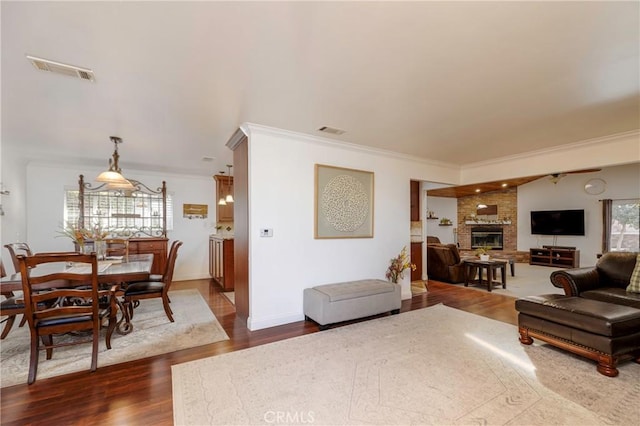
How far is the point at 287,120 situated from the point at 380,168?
6.38ft

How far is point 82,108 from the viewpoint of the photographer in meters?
2.80

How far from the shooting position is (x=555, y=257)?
8.09 m

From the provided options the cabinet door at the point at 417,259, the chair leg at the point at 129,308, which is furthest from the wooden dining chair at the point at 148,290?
the cabinet door at the point at 417,259

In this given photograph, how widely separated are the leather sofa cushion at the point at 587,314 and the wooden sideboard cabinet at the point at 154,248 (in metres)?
6.17

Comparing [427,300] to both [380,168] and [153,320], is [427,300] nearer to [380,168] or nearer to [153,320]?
[380,168]

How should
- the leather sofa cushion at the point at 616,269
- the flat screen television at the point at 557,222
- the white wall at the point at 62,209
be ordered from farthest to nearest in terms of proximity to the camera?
the flat screen television at the point at 557,222
the white wall at the point at 62,209
the leather sofa cushion at the point at 616,269

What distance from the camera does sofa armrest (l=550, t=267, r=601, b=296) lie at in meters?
3.40

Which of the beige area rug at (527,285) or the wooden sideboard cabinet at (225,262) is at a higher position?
the wooden sideboard cabinet at (225,262)

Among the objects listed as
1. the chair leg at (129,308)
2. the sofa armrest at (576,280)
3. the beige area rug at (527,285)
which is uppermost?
the sofa armrest at (576,280)

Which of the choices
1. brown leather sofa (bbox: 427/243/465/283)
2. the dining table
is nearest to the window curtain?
brown leather sofa (bbox: 427/243/465/283)

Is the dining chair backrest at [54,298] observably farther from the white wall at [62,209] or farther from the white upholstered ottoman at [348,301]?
the white wall at [62,209]

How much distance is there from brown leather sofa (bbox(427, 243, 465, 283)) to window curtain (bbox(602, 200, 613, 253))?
492 cm

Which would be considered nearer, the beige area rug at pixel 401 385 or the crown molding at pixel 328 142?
the beige area rug at pixel 401 385

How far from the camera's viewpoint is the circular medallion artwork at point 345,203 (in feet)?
12.9
